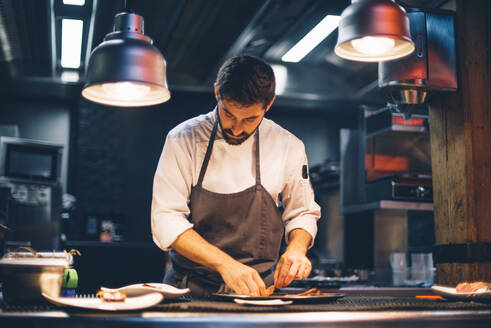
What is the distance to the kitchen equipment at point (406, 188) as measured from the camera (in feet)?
13.5

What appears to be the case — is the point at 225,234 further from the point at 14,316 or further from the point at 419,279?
the point at 419,279

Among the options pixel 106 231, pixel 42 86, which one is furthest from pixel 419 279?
pixel 42 86

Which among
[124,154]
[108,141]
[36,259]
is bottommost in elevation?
[36,259]

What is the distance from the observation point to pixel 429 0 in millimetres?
4133

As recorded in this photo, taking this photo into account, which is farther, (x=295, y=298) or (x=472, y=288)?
(x=472, y=288)

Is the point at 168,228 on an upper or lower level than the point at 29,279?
upper

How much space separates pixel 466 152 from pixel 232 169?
122cm

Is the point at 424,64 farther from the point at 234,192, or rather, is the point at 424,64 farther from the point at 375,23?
the point at 234,192

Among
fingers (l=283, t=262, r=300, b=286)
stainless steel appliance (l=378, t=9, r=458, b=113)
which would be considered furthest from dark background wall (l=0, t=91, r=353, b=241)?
fingers (l=283, t=262, r=300, b=286)

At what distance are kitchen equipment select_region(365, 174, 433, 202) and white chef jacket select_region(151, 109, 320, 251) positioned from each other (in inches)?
78.4

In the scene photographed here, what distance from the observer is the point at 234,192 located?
7.02 feet

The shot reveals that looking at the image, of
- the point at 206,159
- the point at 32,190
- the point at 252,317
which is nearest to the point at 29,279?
the point at 252,317

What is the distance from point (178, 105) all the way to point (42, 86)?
1625 mm

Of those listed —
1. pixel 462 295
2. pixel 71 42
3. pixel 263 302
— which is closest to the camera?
pixel 263 302
